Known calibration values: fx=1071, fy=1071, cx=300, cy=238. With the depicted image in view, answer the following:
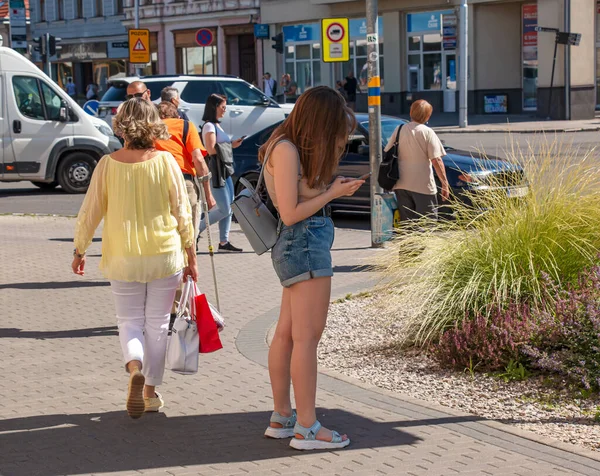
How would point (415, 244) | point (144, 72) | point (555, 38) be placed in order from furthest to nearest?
point (144, 72), point (555, 38), point (415, 244)

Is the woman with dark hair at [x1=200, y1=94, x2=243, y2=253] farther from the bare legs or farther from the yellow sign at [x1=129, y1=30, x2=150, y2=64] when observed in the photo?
the yellow sign at [x1=129, y1=30, x2=150, y2=64]

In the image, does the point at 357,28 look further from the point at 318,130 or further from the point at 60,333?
the point at 318,130

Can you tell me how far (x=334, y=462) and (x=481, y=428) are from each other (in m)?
0.89

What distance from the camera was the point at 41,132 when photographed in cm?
1833

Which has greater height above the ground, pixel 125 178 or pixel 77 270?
pixel 125 178

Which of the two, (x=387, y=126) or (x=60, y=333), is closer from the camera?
(x=60, y=333)

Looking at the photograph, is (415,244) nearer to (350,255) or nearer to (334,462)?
(334,462)

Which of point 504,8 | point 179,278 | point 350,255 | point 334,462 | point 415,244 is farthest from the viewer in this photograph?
point 504,8

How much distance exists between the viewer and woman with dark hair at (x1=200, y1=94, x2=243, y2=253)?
1086 centimetres

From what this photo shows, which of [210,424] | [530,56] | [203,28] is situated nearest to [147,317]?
[210,424]

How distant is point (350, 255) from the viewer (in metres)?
11.7

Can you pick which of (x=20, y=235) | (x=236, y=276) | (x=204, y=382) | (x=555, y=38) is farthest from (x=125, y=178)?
(x=555, y=38)

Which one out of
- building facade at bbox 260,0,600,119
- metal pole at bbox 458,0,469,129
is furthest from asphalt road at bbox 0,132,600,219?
building facade at bbox 260,0,600,119

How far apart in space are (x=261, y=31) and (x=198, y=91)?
24504mm
